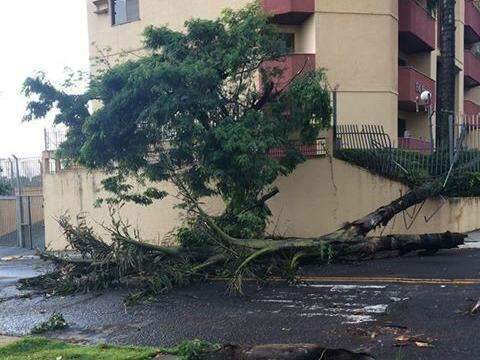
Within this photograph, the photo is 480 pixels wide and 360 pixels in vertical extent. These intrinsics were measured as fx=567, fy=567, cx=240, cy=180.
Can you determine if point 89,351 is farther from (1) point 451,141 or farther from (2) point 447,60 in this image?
(2) point 447,60

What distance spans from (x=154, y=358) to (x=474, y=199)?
1060 cm

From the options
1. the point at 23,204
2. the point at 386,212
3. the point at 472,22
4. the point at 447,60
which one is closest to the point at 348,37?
the point at 447,60

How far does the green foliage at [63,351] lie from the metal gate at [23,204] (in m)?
13.1

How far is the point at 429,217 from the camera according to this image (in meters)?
13.6

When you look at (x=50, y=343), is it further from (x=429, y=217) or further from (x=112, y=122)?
(x=429, y=217)

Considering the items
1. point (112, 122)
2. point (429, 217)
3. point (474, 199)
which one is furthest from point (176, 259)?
point (474, 199)

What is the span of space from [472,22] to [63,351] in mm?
28381

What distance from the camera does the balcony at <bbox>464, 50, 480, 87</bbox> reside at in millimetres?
29281

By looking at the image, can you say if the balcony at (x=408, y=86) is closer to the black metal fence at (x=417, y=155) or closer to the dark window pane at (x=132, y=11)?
the black metal fence at (x=417, y=155)

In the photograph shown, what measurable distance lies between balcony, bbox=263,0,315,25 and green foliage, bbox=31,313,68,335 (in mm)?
13306

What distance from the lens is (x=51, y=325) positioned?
790 cm

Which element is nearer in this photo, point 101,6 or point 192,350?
point 192,350

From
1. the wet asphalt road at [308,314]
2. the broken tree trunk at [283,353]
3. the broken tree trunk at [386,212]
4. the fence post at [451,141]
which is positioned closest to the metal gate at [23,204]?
the wet asphalt road at [308,314]

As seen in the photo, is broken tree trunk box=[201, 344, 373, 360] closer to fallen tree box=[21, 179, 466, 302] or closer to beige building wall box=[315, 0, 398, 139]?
fallen tree box=[21, 179, 466, 302]
